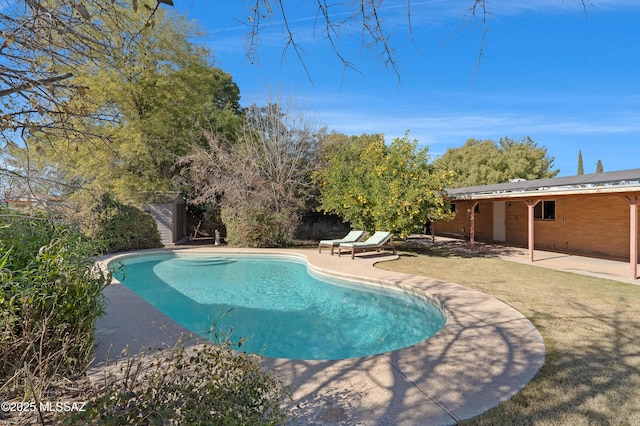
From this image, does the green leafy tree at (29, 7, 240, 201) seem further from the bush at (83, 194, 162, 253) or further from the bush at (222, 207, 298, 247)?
the bush at (222, 207, 298, 247)

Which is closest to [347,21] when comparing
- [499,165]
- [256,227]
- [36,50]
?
[36,50]

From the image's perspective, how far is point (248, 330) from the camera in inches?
244

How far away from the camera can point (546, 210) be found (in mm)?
14914

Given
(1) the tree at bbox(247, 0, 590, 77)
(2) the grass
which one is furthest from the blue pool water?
(1) the tree at bbox(247, 0, 590, 77)

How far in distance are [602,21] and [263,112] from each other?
17.4 m

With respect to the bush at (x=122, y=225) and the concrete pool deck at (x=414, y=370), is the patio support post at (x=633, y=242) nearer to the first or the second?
the concrete pool deck at (x=414, y=370)

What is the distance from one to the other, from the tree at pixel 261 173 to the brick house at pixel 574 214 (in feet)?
26.1

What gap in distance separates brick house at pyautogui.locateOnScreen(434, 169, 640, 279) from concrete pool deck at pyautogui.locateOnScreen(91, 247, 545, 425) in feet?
20.4

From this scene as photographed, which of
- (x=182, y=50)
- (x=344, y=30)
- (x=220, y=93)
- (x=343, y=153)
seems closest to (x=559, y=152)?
(x=343, y=153)

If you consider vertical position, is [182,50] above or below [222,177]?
above

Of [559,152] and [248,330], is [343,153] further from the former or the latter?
[559,152]

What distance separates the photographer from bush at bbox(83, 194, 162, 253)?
547 inches

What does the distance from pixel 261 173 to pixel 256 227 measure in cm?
312

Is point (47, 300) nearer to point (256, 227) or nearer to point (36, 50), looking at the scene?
point (36, 50)
